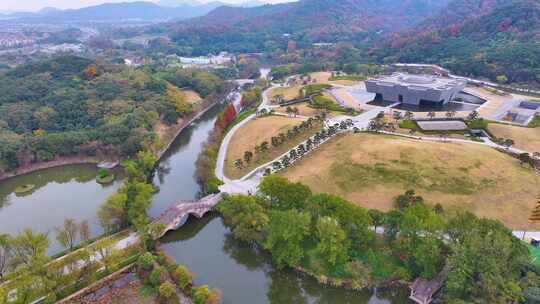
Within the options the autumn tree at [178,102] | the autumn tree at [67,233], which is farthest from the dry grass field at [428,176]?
the autumn tree at [178,102]

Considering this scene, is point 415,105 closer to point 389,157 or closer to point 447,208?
point 389,157

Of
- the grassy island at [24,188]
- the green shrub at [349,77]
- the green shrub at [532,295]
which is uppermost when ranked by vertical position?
the green shrub at [349,77]

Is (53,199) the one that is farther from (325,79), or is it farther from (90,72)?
(325,79)

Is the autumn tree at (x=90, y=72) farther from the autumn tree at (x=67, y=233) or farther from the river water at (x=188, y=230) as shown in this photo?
the autumn tree at (x=67, y=233)

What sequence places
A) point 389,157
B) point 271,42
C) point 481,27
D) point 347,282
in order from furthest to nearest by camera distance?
1. point 271,42
2. point 481,27
3. point 389,157
4. point 347,282

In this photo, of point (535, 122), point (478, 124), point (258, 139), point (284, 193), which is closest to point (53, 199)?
point (258, 139)

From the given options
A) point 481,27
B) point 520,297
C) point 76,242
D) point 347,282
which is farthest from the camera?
point 481,27

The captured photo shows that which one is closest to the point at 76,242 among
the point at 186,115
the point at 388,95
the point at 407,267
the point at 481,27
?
the point at 407,267

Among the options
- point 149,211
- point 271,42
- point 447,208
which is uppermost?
point 271,42
